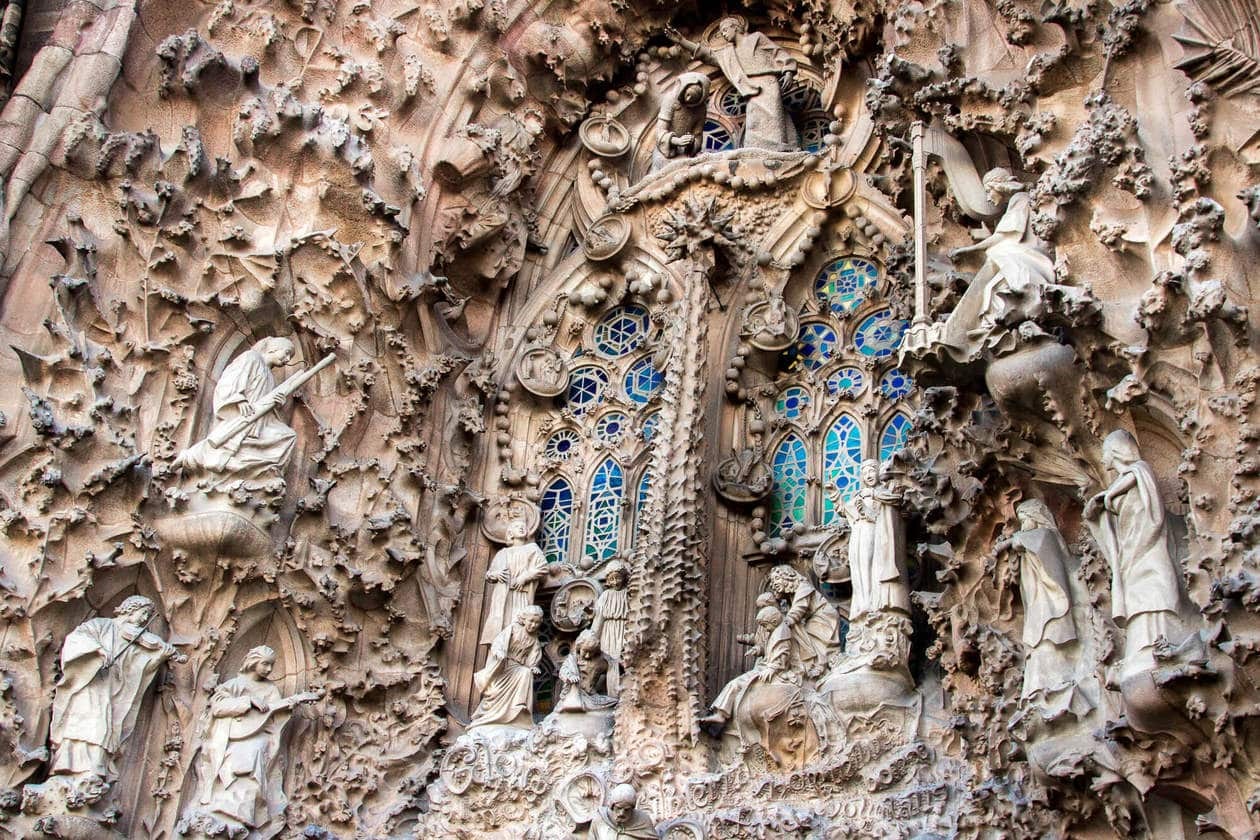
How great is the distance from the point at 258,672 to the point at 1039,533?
4295 millimetres

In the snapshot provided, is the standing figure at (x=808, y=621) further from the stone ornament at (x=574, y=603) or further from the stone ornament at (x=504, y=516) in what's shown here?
the stone ornament at (x=504, y=516)

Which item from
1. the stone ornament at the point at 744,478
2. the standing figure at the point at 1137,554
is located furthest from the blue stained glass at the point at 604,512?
the standing figure at the point at 1137,554

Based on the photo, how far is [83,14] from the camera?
37.9 ft

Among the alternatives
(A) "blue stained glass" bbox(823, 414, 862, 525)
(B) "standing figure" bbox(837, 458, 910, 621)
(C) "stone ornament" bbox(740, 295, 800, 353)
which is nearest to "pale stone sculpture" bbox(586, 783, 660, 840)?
(B) "standing figure" bbox(837, 458, 910, 621)

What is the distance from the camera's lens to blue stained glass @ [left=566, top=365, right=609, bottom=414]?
11.9 meters

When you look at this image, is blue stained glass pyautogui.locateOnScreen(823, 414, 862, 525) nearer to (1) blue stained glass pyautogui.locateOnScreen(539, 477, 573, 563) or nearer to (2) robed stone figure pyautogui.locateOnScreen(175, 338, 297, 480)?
→ (1) blue stained glass pyautogui.locateOnScreen(539, 477, 573, 563)

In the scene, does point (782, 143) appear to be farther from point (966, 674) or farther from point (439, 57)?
point (966, 674)

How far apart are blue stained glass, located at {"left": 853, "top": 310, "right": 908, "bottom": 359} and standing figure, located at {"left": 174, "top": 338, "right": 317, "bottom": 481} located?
10.2 ft

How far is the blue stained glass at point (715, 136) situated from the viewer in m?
12.5

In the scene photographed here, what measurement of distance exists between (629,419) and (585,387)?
0.48 m

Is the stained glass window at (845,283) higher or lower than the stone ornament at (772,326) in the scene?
higher

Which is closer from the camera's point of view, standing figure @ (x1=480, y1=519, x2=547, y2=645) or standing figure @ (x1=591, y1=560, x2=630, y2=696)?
standing figure @ (x1=591, y1=560, x2=630, y2=696)

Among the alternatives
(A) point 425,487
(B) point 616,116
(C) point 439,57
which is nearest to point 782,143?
(B) point 616,116

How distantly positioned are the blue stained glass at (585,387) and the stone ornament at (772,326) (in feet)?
3.41
